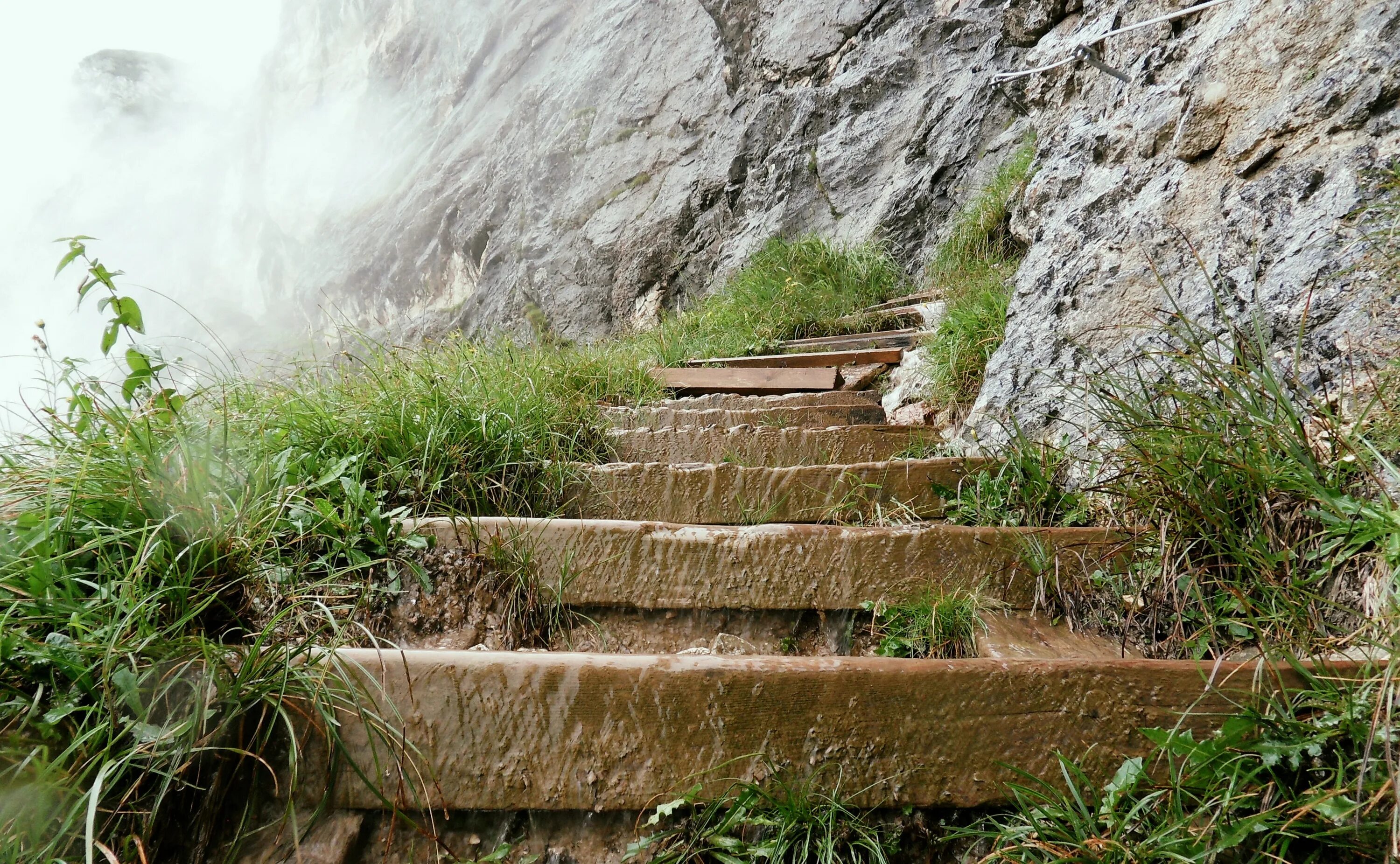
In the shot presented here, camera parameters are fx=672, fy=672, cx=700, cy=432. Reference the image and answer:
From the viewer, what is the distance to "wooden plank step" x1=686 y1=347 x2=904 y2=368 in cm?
386

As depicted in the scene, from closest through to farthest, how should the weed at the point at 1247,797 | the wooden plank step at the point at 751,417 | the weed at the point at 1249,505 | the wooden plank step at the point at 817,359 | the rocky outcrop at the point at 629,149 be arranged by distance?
the weed at the point at 1247,797
the weed at the point at 1249,505
the wooden plank step at the point at 751,417
the wooden plank step at the point at 817,359
the rocky outcrop at the point at 629,149

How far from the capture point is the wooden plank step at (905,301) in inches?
175

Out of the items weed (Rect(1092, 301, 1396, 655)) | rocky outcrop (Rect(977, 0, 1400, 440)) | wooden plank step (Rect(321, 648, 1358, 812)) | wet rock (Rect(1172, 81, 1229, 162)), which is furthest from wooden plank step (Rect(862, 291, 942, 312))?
wooden plank step (Rect(321, 648, 1358, 812))

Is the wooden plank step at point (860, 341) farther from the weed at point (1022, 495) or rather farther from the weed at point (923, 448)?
the weed at point (1022, 495)

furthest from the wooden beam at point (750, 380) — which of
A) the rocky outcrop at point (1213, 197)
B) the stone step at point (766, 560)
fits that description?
the stone step at point (766, 560)

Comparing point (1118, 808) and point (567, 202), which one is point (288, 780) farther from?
point (567, 202)

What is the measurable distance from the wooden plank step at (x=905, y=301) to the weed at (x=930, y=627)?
3104 millimetres

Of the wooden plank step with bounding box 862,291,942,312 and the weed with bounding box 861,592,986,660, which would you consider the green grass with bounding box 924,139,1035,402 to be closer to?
the wooden plank step with bounding box 862,291,942,312

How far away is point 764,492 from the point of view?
2158 mm

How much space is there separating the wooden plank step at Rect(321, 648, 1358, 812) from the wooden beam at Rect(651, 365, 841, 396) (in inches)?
112

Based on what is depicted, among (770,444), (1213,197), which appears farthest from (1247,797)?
Answer: (770,444)

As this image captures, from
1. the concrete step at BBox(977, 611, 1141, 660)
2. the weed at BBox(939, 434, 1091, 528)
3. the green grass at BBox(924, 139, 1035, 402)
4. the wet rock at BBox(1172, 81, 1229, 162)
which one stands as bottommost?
the concrete step at BBox(977, 611, 1141, 660)

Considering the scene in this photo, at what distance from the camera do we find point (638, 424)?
338 centimetres

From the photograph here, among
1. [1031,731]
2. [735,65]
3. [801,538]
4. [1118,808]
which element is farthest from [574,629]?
[735,65]
